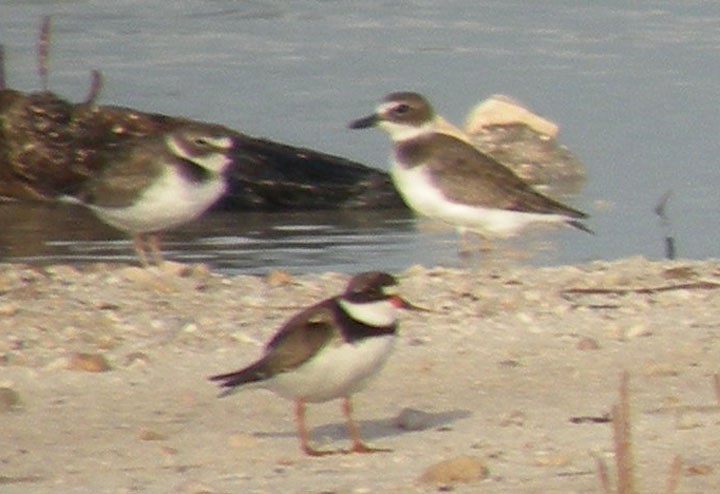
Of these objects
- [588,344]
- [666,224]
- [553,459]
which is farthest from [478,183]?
[553,459]

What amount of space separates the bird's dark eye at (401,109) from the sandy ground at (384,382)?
1611mm

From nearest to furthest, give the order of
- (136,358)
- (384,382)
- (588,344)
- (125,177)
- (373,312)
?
1. (373,312)
2. (384,382)
3. (136,358)
4. (588,344)
5. (125,177)

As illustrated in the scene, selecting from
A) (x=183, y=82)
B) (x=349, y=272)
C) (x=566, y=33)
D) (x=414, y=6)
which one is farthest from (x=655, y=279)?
(x=414, y=6)

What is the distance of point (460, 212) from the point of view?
11.1 m

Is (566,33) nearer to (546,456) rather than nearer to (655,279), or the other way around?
(655,279)

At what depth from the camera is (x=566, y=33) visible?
65.6ft

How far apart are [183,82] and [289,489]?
11.2 metres

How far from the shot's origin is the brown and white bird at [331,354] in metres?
6.93

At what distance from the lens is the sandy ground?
265 inches

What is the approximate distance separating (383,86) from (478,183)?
20.1ft

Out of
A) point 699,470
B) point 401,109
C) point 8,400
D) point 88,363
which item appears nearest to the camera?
point 699,470

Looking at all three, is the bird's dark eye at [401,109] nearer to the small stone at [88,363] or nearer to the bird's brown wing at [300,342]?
the small stone at [88,363]

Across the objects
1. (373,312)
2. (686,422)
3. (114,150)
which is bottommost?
(686,422)

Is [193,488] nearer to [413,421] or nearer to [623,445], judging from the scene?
[413,421]
